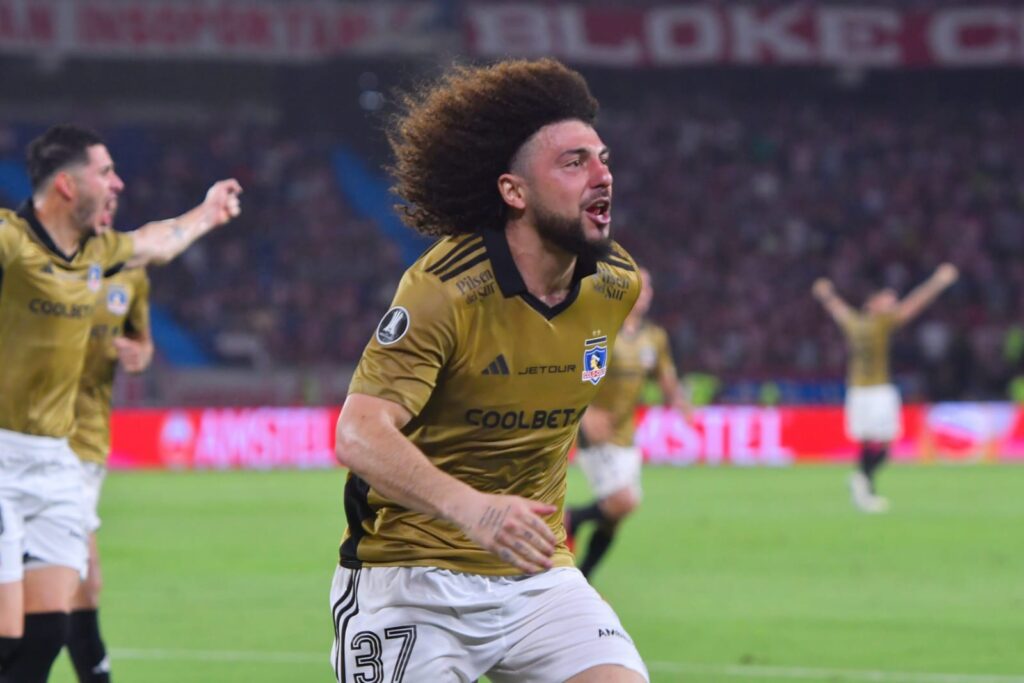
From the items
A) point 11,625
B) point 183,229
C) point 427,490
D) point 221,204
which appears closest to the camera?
point 427,490

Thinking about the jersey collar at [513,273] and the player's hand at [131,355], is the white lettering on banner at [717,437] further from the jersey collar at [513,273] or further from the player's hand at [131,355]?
the jersey collar at [513,273]

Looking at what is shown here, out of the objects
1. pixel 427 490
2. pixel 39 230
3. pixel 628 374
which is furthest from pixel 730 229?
pixel 427 490

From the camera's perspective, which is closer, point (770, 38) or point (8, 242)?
point (8, 242)

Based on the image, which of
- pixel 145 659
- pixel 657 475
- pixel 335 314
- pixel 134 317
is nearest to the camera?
pixel 134 317

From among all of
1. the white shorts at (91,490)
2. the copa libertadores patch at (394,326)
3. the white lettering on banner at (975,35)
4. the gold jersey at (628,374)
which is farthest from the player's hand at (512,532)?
the white lettering on banner at (975,35)

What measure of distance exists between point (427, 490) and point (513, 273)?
0.73 m

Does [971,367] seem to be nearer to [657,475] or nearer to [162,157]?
[657,475]

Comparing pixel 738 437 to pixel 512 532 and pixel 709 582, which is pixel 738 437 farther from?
pixel 512 532

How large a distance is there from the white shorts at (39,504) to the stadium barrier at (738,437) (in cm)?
1953

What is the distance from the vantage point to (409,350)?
4.44 meters

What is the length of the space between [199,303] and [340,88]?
6495mm

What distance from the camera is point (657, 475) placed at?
2459cm

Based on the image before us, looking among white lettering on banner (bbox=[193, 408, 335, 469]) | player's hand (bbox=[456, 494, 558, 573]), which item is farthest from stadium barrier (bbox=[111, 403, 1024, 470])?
player's hand (bbox=[456, 494, 558, 573])

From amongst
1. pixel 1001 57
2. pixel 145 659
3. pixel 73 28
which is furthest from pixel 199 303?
pixel 145 659
